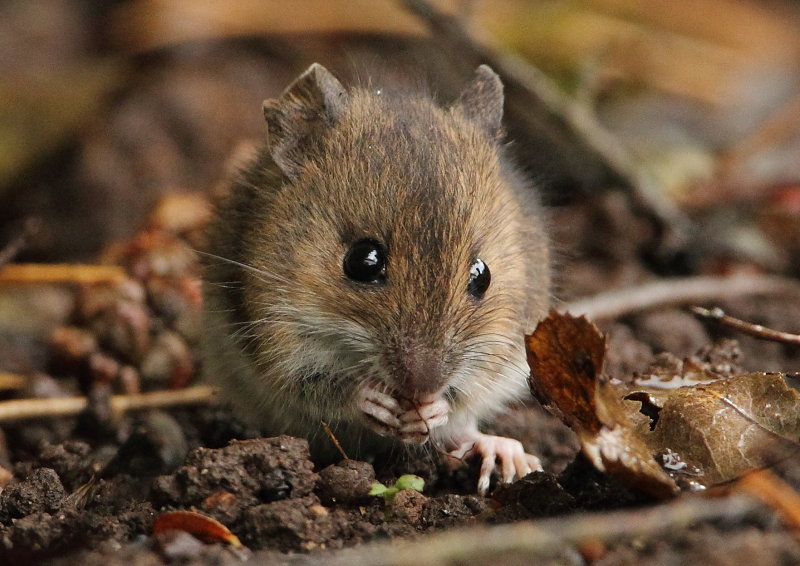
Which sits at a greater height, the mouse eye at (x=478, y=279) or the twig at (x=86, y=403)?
the mouse eye at (x=478, y=279)

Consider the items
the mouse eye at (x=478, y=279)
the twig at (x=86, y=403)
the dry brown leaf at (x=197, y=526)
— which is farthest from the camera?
the twig at (x=86, y=403)

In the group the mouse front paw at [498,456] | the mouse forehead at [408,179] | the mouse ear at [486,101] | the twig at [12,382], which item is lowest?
the twig at [12,382]

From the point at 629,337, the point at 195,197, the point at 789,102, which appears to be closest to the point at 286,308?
the point at 629,337

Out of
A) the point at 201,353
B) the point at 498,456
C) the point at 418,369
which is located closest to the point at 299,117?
the point at 418,369

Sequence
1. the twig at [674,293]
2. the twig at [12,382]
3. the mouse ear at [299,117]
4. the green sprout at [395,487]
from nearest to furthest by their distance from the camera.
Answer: the green sprout at [395,487] < the mouse ear at [299,117] < the twig at [12,382] < the twig at [674,293]

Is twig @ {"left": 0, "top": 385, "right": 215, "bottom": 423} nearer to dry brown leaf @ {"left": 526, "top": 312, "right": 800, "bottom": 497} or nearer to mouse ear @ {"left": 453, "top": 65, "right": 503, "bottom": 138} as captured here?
mouse ear @ {"left": 453, "top": 65, "right": 503, "bottom": 138}

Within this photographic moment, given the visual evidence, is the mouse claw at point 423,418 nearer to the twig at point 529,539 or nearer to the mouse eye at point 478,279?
the mouse eye at point 478,279

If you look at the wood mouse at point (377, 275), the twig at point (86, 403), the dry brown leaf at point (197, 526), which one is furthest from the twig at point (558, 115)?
the dry brown leaf at point (197, 526)
